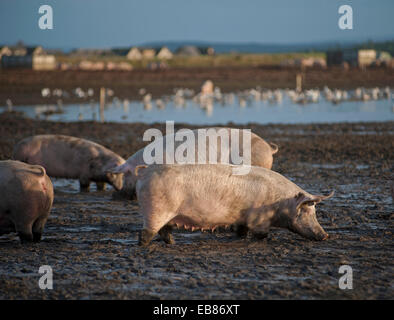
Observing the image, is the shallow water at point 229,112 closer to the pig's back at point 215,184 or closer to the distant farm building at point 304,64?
the pig's back at point 215,184

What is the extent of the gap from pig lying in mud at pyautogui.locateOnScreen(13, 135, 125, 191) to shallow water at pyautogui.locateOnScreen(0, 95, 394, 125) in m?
10.8

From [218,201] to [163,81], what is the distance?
135 ft

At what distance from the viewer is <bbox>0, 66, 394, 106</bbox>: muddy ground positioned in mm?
37531

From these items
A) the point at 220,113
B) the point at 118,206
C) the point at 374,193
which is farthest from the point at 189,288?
the point at 220,113

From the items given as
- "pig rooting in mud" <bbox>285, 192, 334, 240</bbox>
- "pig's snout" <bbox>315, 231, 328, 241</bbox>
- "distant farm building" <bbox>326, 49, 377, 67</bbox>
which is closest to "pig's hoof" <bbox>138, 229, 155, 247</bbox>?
"pig rooting in mud" <bbox>285, 192, 334, 240</bbox>

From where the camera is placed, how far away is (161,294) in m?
→ 6.03

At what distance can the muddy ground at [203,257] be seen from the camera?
20.1ft

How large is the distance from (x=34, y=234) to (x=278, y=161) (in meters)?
7.07

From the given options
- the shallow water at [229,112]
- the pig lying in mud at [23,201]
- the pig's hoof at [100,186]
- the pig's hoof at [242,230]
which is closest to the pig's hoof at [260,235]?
the pig's hoof at [242,230]

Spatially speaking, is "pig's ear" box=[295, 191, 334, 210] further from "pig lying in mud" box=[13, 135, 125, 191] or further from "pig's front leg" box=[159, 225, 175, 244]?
"pig lying in mud" box=[13, 135, 125, 191]

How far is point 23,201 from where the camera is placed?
7.72 m

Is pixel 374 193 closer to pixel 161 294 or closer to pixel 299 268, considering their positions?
pixel 299 268

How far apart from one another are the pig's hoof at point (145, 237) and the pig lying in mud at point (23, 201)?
125 centimetres

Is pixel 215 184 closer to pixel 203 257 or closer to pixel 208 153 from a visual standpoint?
pixel 203 257
